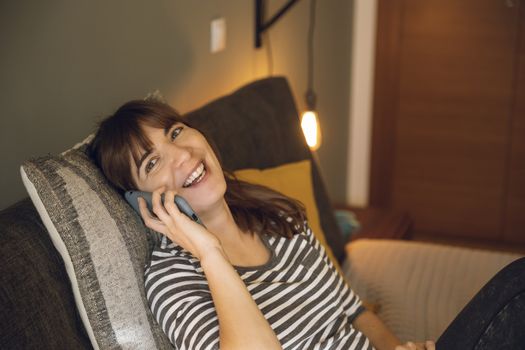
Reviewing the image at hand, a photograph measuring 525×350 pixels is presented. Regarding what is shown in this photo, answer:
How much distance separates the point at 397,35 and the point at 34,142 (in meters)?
2.23

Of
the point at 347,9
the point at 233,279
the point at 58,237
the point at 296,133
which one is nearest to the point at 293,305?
the point at 233,279

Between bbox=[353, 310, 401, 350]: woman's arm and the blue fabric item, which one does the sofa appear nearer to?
the blue fabric item

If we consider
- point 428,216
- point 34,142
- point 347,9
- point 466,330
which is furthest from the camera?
point 428,216

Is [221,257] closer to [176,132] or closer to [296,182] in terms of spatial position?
[176,132]

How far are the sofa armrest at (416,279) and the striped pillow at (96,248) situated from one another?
0.83 m

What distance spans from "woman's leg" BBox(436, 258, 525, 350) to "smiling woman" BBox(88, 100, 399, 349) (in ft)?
0.76

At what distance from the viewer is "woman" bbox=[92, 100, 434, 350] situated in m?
1.18

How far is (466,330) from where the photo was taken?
1297 mm

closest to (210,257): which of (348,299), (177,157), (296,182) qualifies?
(177,157)

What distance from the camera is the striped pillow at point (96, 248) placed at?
3.74ft

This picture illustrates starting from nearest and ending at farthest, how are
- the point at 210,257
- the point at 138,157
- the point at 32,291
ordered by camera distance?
1. the point at 32,291
2. the point at 210,257
3. the point at 138,157

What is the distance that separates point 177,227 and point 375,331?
55 cm

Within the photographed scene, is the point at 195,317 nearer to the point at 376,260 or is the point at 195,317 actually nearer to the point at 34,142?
the point at 34,142

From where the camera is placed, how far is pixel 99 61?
5.40 feet
